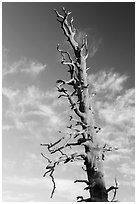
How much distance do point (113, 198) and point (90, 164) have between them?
46.3 inches

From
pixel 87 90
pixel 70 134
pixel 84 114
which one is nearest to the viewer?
pixel 70 134

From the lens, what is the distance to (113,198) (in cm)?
747

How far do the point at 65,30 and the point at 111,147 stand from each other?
204 inches

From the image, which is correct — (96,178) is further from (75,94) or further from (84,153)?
(75,94)

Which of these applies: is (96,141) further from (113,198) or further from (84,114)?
(113,198)

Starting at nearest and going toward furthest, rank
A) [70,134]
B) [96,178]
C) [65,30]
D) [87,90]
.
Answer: [96,178]
[70,134]
[87,90]
[65,30]

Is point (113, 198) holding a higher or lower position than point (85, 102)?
lower

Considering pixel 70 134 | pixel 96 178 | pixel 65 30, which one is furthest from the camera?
pixel 65 30

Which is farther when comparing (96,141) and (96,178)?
(96,141)

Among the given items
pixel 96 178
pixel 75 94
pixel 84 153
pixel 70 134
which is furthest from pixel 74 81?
pixel 96 178

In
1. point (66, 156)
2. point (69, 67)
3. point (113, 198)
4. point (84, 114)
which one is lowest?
point (113, 198)

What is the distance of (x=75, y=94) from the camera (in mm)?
9477

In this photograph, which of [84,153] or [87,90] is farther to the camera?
[87,90]

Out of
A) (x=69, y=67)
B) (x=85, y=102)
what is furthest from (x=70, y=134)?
(x=69, y=67)
